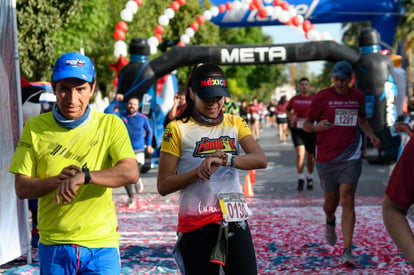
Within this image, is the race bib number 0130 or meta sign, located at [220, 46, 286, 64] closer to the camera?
the race bib number 0130

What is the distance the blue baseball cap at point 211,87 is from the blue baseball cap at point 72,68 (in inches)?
28.7

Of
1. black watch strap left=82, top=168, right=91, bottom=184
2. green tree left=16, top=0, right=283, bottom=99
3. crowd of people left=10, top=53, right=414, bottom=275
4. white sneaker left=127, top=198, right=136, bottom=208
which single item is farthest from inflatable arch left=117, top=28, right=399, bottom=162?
black watch strap left=82, top=168, right=91, bottom=184

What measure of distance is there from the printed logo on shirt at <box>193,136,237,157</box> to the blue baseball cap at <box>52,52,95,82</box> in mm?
826

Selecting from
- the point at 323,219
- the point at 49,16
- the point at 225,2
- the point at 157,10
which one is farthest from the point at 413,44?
the point at 323,219

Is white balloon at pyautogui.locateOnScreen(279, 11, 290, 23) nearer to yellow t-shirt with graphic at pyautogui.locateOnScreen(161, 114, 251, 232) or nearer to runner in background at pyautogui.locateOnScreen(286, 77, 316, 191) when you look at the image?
runner in background at pyautogui.locateOnScreen(286, 77, 316, 191)

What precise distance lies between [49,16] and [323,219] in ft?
53.6

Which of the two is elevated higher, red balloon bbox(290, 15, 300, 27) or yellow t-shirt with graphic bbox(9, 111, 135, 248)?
red balloon bbox(290, 15, 300, 27)

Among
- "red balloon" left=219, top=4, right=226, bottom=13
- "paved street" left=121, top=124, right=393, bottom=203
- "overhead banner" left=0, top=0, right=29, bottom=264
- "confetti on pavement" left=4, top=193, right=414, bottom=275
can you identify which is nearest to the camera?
"overhead banner" left=0, top=0, right=29, bottom=264

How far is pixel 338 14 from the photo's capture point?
2366 cm

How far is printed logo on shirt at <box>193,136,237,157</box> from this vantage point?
12.8ft

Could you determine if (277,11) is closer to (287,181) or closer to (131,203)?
(287,181)

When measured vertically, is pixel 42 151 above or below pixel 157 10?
below

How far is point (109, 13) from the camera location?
41.8 metres

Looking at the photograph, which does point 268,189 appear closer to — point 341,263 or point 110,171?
point 341,263
